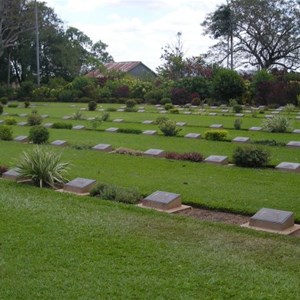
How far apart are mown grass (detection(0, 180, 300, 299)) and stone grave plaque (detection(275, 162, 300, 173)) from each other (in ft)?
11.6

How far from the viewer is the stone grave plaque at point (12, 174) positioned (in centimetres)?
806

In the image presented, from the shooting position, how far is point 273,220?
5.49m

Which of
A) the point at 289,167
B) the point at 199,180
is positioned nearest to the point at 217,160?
the point at 289,167

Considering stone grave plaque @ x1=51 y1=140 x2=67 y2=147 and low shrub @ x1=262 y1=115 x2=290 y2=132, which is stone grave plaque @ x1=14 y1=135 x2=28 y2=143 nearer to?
stone grave plaque @ x1=51 y1=140 x2=67 y2=147

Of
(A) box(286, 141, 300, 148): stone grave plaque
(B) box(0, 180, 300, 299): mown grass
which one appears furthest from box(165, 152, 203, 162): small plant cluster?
(B) box(0, 180, 300, 299): mown grass

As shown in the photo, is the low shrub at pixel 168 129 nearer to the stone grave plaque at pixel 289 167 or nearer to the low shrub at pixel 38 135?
the low shrub at pixel 38 135

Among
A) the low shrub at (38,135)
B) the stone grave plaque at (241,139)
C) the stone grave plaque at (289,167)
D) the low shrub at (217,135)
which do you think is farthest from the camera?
the low shrub at (217,135)

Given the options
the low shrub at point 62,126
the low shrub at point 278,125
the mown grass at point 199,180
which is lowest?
the mown grass at point 199,180

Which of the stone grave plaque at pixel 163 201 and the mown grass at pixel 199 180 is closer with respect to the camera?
the stone grave plaque at pixel 163 201

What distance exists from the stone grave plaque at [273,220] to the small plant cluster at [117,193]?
171 cm

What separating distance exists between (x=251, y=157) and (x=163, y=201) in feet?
10.3

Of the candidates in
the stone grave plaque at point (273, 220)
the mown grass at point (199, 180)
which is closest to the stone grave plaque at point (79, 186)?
the mown grass at point (199, 180)

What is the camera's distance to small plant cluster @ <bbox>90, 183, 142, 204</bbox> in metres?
6.69

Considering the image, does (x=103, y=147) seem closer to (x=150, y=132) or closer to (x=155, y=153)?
(x=155, y=153)
